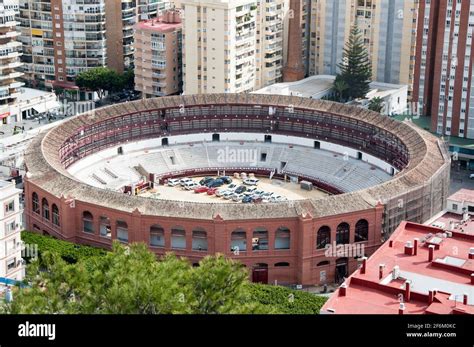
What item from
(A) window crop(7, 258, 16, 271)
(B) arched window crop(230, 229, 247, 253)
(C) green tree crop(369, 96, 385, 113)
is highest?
(C) green tree crop(369, 96, 385, 113)

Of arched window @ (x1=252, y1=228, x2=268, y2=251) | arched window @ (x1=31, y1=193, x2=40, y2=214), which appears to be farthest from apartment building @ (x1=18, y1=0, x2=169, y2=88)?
arched window @ (x1=252, y1=228, x2=268, y2=251)

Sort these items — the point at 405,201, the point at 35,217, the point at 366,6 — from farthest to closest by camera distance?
the point at 366,6, the point at 35,217, the point at 405,201

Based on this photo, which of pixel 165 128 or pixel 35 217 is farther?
pixel 165 128

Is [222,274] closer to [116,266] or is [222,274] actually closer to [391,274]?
[116,266]

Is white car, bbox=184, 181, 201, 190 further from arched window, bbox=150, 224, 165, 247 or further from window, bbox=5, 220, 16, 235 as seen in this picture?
window, bbox=5, 220, 16, 235

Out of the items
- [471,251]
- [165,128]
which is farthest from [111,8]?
[471,251]
